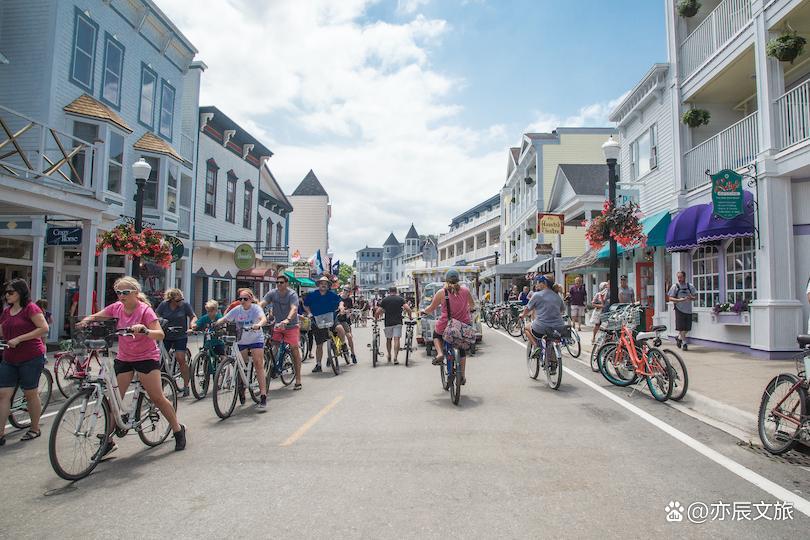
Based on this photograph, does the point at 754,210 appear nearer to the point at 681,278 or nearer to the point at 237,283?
the point at 681,278

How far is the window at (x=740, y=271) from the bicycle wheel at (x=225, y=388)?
11.6 meters

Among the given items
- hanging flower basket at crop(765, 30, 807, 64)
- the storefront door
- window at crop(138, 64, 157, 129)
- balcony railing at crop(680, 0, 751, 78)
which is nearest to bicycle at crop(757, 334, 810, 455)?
hanging flower basket at crop(765, 30, 807, 64)

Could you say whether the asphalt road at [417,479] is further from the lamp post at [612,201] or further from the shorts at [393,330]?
the lamp post at [612,201]

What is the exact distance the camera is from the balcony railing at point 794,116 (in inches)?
437

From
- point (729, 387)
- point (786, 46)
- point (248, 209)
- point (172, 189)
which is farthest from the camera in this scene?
point (248, 209)

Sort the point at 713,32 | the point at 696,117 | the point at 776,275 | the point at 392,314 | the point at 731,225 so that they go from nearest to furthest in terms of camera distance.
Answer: the point at 776,275, the point at 731,225, the point at 392,314, the point at 713,32, the point at 696,117

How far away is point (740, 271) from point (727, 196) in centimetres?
228

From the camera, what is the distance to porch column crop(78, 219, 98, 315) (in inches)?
456

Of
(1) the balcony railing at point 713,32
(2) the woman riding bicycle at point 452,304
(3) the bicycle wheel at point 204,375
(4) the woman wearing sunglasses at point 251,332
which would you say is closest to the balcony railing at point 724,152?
(1) the balcony railing at point 713,32

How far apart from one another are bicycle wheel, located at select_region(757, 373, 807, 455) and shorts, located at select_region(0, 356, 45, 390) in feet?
24.9

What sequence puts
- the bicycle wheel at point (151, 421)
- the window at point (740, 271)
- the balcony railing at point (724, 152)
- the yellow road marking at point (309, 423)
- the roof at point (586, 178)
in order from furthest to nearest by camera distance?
the roof at point (586, 178) → the balcony railing at point (724, 152) → the window at point (740, 271) → the yellow road marking at point (309, 423) → the bicycle wheel at point (151, 421)

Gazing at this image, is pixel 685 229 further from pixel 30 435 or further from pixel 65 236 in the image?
pixel 65 236

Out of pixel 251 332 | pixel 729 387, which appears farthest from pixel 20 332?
pixel 729 387

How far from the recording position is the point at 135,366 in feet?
17.2
